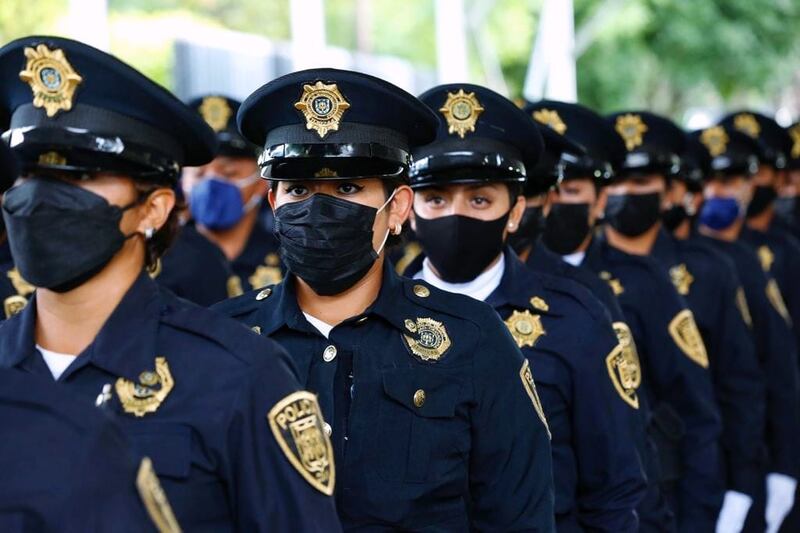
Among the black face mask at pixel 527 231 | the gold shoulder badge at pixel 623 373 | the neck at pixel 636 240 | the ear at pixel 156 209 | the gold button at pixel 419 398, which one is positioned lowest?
the gold shoulder badge at pixel 623 373

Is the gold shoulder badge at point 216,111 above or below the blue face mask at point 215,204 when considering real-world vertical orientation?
above

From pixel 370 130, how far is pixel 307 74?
0.70ft

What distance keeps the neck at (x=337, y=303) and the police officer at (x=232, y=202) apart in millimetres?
3586

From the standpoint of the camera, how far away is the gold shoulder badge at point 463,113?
4.23 metres

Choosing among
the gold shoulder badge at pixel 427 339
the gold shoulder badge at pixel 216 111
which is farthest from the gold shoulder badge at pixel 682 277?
the gold shoulder badge at pixel 427 339

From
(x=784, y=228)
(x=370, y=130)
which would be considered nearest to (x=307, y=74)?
(x=370, y=130)

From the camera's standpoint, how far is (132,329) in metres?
2.74

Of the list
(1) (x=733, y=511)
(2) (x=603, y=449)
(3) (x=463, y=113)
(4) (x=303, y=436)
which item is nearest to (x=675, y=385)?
(1) (x=733, y=511)

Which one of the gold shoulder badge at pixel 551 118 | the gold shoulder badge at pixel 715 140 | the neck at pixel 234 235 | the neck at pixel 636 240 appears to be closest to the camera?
the gold shoulder badge at pixel 551 118

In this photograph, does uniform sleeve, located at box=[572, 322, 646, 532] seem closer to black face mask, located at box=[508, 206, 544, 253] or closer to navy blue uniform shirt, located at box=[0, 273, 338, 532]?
black face mask, located at box=[508, 206, 544, 253]

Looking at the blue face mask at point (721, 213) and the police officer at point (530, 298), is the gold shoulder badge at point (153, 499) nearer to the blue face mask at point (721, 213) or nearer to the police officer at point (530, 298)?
the police officer at point (530, 298)

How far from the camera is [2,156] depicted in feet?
10.00

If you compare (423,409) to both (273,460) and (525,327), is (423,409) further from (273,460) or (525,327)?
(525,327)

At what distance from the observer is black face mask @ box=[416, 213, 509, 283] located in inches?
165
